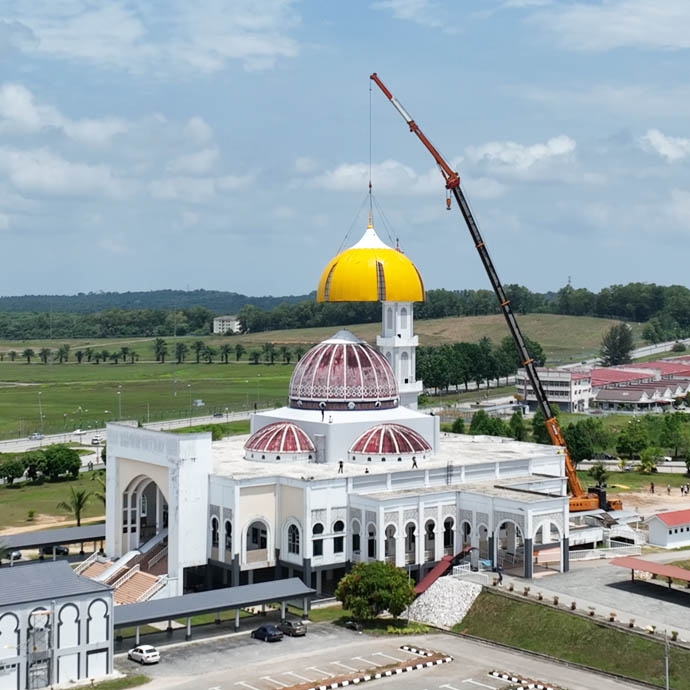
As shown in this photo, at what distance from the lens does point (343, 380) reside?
7656cm

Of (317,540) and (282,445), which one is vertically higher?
(282,445)

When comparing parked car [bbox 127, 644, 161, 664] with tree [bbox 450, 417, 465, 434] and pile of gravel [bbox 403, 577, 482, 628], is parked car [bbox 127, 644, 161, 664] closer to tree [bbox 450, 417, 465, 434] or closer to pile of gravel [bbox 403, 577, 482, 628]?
pile of gravel [bbox 403, 577, 482, 628]

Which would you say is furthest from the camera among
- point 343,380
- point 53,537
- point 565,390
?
point 565,390

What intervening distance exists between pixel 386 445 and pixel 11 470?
41.7m

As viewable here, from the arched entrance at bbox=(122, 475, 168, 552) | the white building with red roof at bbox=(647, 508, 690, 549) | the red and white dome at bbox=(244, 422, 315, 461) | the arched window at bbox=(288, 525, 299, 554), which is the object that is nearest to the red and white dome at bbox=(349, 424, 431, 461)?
the red and white dome at bbox=(244, 422, 315, 461)

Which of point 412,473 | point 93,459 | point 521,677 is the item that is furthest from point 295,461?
point 93,459

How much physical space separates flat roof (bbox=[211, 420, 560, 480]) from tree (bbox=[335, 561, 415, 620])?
302 inches

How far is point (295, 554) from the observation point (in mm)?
67125

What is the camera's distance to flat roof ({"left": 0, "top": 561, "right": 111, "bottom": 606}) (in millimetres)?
51156

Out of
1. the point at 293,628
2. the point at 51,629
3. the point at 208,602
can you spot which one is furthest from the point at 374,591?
the point at 51,629

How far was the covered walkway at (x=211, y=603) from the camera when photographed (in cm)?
5653

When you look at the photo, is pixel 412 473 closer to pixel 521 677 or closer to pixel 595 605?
pixel 595 605

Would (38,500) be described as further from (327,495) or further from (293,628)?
(293,628)

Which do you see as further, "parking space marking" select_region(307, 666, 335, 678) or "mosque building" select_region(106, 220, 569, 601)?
"mosque building" select_region(106, 220, 569, 601)
